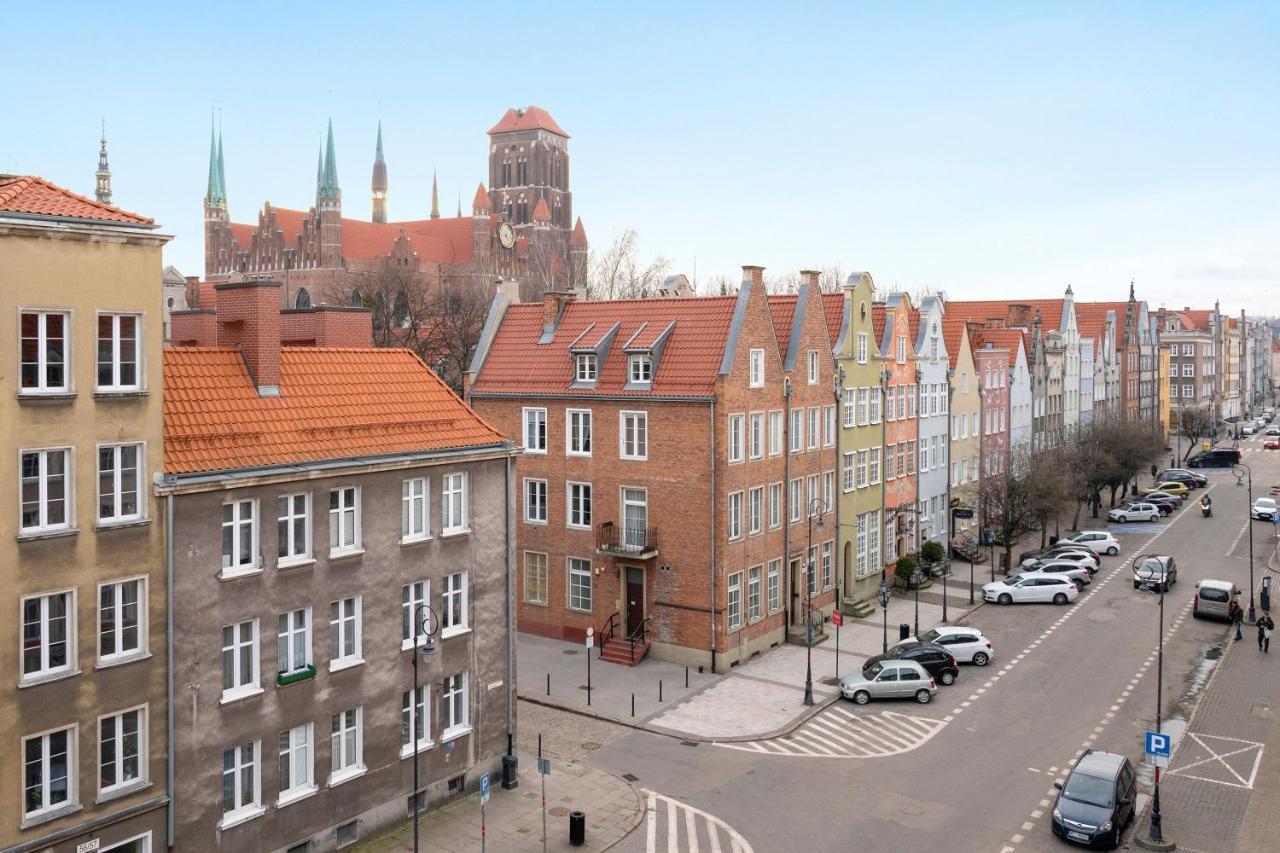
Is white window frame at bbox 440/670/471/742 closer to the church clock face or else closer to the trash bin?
the trash bin

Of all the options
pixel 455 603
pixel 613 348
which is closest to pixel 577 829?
pixel 455 603

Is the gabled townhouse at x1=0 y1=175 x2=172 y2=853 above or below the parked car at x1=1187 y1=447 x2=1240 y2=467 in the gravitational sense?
above

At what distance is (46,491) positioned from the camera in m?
18.1

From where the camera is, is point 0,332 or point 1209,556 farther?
point 1209,556

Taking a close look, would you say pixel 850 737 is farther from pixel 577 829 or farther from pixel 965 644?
pixel 577 829

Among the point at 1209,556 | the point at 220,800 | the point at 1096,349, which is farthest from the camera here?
the point at 1096,349

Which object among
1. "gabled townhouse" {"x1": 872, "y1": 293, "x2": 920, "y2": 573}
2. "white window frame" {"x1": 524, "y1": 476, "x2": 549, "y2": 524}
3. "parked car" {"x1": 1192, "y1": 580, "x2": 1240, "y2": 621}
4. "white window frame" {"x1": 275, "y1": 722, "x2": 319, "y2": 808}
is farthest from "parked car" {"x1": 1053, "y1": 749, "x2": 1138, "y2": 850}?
"gabled townhouse" {"x1": 872, "y1": 293, "x2": 920, "y2": 573}

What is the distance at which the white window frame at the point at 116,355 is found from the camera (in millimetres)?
18734

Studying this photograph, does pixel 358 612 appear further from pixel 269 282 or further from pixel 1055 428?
pixel 1055 428

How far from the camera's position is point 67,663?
18.4m

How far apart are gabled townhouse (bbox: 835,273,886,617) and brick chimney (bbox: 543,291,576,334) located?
11628 mm

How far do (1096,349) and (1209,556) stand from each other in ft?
107

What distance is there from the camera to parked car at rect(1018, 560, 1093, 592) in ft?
166

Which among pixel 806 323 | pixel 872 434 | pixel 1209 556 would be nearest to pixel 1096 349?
pixel 1209 556
